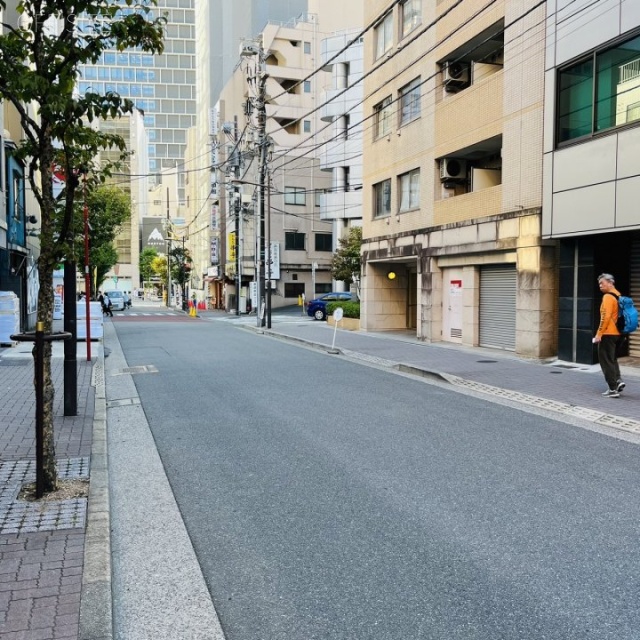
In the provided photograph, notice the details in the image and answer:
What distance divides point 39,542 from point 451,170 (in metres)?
17.9

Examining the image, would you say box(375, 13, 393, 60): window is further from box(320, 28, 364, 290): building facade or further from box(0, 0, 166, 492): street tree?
box(320, 28, 364, 290): building facade

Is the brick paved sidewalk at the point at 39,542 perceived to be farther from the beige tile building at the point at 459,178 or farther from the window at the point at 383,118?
the window at the point at 383,118

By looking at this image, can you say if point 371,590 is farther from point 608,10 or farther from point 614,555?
point 608,10

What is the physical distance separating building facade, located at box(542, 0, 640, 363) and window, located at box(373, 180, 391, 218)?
993 centimetres

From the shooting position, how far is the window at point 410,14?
70.9ft

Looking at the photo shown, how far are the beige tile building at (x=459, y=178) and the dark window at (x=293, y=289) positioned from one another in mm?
30463

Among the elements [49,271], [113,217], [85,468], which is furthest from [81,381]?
[113,217]

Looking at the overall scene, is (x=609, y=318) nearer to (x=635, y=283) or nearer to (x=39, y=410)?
(x=635, y=283)

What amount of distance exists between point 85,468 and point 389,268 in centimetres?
2033

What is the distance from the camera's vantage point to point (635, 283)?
13789mm

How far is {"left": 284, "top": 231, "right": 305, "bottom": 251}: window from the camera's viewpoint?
56.0m

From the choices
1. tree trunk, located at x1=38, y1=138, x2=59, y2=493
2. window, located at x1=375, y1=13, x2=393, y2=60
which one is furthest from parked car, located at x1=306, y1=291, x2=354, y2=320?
tree trunk, located at x1=38, y1=138, x2=59, y2=493

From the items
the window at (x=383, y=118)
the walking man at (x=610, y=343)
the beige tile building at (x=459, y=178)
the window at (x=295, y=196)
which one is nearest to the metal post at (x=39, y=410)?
the walking man at (x=610, y=343)

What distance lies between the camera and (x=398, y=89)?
913 inches
